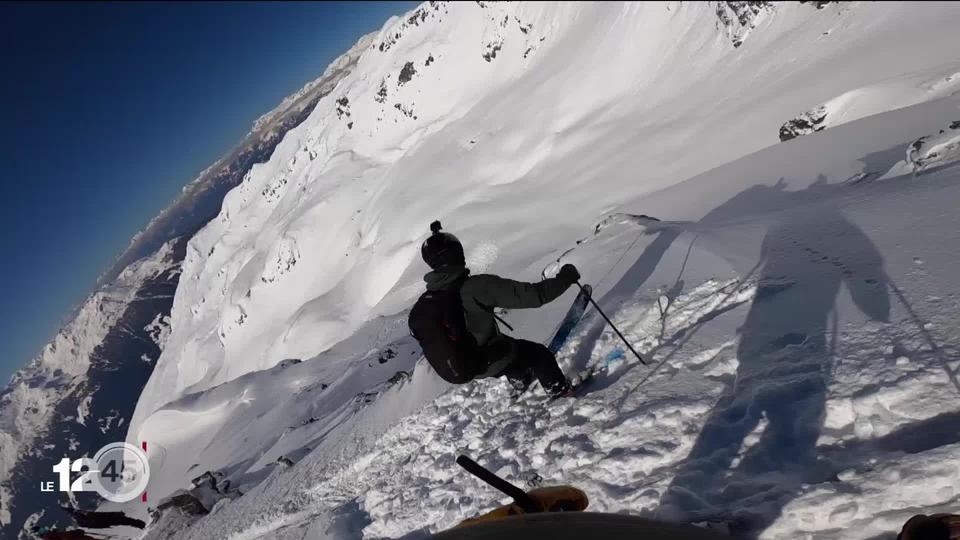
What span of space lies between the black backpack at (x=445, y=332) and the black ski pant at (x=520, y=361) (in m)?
0.29

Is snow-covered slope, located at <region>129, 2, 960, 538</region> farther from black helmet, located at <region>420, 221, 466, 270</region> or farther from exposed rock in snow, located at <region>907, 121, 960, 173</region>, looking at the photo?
black helmet, located at <region>420, 221, 466, 270</region>

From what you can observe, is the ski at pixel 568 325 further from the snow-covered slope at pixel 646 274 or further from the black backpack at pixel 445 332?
the black backpack at pixel 445 332

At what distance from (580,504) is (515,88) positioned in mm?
61440

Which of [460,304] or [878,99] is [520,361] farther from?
[878,99]

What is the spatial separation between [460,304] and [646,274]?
327 cm

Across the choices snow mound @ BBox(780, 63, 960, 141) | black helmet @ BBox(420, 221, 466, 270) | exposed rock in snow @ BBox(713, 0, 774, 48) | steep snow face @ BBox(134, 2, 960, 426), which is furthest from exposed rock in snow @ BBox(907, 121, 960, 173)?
exposed rock in snow @ BBox(713, 0, 774, 48)

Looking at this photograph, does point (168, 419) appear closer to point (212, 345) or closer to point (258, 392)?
point (258, 392)

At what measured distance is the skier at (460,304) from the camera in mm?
3688

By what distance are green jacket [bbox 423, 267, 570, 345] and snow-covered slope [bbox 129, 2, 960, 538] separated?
111cm

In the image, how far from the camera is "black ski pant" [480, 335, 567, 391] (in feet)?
13.5

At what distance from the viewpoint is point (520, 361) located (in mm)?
4324

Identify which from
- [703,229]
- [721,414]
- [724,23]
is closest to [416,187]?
[724,23]

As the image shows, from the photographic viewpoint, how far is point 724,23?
110ft

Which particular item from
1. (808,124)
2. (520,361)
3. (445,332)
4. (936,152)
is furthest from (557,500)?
(808,124)
